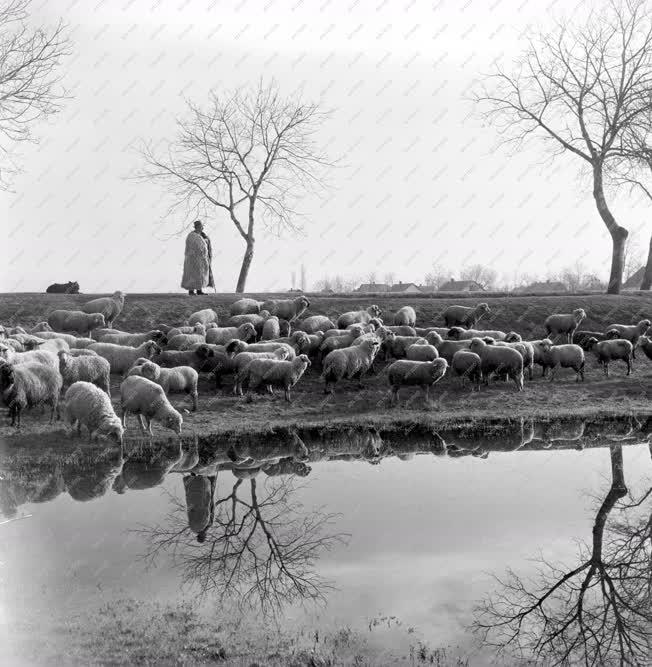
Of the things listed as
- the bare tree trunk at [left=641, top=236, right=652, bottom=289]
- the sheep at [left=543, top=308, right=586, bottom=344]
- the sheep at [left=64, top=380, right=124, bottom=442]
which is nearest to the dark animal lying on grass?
the sheep at [left=64, top=380, right=124, bottom=442]

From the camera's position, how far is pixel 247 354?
1875cm

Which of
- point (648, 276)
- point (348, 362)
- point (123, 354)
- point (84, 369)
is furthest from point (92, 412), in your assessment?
point (648, 276)

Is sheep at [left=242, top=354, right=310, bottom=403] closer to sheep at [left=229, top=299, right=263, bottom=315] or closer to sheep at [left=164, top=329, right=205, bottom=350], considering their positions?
sheep at [left=164, top=329, right=205, bottom=350]

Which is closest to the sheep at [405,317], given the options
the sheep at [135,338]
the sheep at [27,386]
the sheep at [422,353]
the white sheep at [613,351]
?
the sheep at [422,353]

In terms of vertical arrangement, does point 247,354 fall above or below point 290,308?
below

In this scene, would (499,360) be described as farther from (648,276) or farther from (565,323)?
(648,276)

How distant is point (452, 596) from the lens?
7887 mm

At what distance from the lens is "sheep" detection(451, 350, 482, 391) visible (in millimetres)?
19734

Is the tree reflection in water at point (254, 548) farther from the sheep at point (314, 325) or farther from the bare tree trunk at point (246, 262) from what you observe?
the bare tree trunk at point (246, 262)

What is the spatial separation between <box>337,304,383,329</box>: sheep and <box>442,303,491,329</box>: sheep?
8.51 ft

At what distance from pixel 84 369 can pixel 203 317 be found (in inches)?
320

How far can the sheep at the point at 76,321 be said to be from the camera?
76.3 ft


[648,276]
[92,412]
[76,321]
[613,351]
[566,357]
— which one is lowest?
[92,412]

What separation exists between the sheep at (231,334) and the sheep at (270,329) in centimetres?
53
